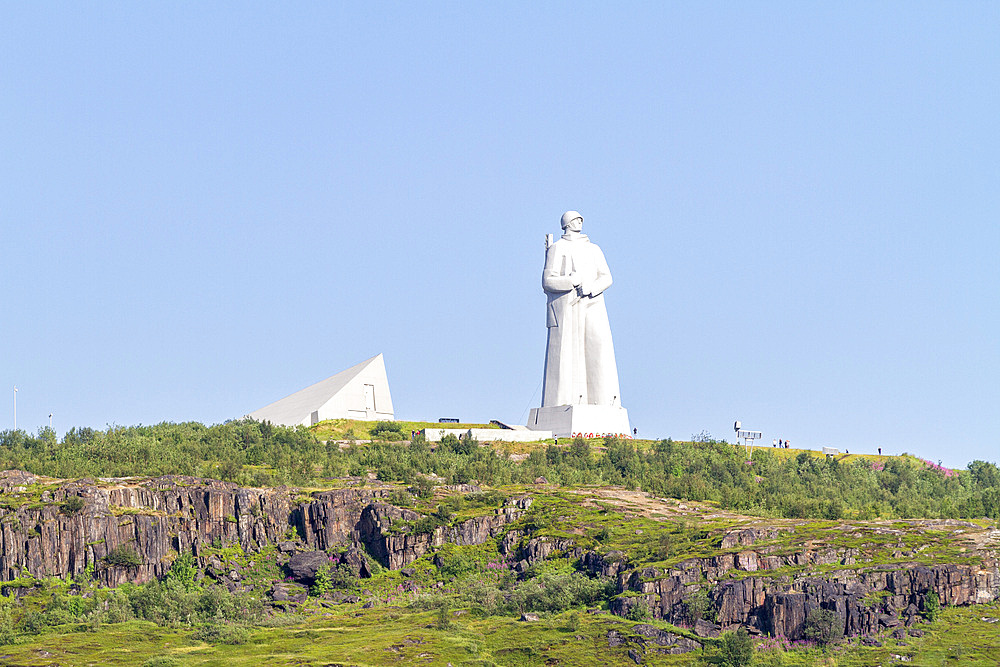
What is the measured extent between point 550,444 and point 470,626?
2320 cm

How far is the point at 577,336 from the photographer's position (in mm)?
67000

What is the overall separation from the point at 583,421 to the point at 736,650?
30.3 meters

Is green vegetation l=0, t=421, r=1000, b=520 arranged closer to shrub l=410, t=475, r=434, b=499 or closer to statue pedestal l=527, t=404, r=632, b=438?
shrub l=410, t=475, r=434, b=499

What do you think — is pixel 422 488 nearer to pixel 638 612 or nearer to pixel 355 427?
pixel 638 612

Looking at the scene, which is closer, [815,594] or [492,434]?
[815,594]

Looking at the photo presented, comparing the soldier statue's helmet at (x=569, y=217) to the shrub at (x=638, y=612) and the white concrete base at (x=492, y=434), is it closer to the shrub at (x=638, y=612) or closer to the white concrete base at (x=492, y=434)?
the white concrete base at (x=492, y=434)

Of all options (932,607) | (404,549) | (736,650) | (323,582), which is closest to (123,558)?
(323,582)

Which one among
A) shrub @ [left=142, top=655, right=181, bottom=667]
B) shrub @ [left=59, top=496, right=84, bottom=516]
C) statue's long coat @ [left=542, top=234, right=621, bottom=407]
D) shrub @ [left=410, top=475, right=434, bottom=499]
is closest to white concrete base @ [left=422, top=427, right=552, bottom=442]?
statue's long coat @ [left=542, top=234, right=621, bottom=407]

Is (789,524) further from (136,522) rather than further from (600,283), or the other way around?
(600,283)

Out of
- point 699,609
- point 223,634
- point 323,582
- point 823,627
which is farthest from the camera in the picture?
point 323,582

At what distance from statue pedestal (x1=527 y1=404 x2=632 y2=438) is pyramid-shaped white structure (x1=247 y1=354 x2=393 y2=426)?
7117 millimetres

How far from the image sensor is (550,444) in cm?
6131

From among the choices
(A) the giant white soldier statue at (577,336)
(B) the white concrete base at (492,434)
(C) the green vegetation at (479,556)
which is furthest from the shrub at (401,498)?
(A) the giant white soldier statue at (577,336)

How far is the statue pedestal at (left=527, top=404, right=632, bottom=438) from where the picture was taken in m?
65.1
